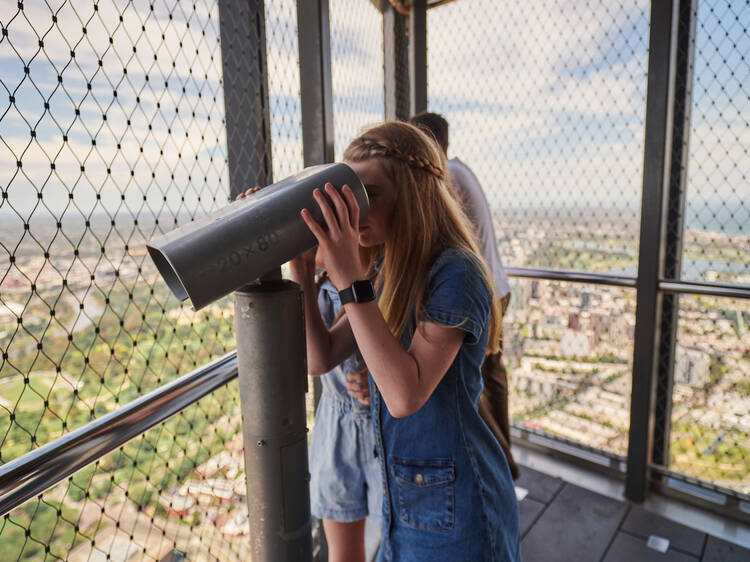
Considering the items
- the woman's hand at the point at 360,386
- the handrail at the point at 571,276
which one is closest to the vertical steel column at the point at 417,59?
the handrail at the point at 571,276

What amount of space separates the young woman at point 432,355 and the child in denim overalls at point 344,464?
269 millimetres

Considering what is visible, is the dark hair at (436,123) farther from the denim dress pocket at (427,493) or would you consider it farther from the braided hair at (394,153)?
the denim dress pocket at (427,493)

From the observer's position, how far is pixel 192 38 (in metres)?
1.16

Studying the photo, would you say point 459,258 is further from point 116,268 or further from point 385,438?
point 116,268

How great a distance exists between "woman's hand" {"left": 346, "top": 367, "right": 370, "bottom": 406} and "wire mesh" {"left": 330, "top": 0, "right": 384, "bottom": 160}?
0.67m

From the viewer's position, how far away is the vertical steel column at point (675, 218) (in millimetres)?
2145

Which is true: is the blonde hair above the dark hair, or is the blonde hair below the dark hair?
below

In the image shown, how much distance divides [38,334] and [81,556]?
0.51m

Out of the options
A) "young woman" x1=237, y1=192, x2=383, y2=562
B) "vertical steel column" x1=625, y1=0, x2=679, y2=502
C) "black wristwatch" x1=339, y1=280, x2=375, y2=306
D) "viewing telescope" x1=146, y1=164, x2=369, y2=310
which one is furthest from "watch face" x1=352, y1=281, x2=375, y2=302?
"vertical steel column" x1=625, y1=0, x2=679, y2=502

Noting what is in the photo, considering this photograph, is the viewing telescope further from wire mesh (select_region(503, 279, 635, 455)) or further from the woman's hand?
wire mesh (select_region(503, 279, 635, 455))

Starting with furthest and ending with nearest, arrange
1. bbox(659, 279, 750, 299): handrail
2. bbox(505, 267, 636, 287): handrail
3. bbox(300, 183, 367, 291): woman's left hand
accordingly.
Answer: bbox(505, 267, 636, 287): handrail < bbox(659, 279, 750, 299): handrail < bbox(300, 183, 367, 291): woman's left hand

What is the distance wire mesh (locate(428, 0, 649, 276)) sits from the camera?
2266mm

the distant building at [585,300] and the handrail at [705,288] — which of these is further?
the distant building at [585,300]

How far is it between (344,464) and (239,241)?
2.73ft
